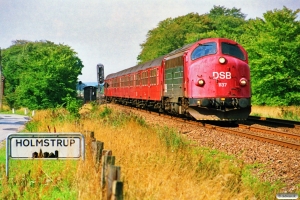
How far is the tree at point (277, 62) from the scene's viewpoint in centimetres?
3108

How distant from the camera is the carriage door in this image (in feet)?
61.2

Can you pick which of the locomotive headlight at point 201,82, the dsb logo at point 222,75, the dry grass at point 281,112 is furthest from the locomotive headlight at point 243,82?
the dry grass at point 281,112

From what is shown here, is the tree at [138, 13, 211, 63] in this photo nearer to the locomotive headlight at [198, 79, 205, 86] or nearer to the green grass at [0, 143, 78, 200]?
the locomotive headlight at [198, 79, 205, 86]

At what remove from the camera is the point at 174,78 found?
19781 millimetres

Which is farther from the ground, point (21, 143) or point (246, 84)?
point (246, 84)

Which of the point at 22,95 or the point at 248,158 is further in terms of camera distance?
the point at 22,95

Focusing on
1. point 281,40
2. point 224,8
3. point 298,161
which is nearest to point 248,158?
point 298,161

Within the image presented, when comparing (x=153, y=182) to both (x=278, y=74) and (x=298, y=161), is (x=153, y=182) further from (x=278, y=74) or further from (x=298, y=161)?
(x=278, y=74)

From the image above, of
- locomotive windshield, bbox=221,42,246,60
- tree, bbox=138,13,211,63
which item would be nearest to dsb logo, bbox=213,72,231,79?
locomotive windshield, bbox=221,42,246,60

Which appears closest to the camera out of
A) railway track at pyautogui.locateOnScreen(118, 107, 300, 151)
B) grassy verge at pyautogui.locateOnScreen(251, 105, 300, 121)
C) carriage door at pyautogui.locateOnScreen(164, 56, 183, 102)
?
railway track at pyautogui.locateOnScreen(118, 107, 300, 151)

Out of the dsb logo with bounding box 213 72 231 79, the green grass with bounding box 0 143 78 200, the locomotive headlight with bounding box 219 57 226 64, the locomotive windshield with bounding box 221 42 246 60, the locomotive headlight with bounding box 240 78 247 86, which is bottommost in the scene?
the green grass with bounding box 0 143 78 200

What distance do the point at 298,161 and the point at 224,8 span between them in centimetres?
8343

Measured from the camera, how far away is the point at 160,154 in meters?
9.09

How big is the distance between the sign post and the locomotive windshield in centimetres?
1100
